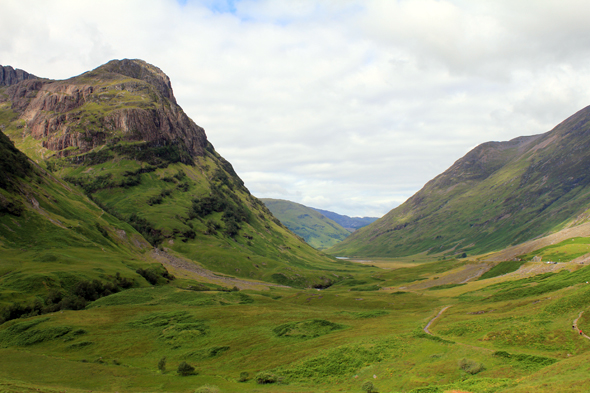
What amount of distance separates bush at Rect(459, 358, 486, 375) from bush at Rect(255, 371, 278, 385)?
90.7 ft

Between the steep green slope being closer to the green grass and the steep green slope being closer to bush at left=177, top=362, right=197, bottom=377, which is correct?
bush at left=177, top=362, right=197, bottom=377

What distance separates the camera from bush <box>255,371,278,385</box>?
50.2m

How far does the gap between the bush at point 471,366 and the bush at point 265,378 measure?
2766 centimetres

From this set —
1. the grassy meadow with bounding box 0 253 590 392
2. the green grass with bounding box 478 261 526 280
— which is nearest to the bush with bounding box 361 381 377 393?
the grassy meadow with bounding box 0 253 590 392

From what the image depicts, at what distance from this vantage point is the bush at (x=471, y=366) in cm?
4209

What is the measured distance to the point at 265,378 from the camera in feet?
165

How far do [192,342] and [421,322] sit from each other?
57.3 metres

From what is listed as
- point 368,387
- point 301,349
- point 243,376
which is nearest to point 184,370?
point 243,376

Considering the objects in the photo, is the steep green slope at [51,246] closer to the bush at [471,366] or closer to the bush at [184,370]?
the bush at [184,370]

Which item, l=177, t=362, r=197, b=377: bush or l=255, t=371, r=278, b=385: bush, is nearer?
l=255, t=371, r=278, b=385: bush

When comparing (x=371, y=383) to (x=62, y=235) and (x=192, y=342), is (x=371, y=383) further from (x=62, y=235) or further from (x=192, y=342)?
(x=62, y=235)

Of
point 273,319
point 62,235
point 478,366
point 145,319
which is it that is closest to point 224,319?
point 273,319

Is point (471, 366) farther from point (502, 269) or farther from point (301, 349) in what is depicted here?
point (502, 269)

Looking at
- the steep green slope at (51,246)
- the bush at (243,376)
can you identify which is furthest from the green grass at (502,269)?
the steep green slope at (51,246)
